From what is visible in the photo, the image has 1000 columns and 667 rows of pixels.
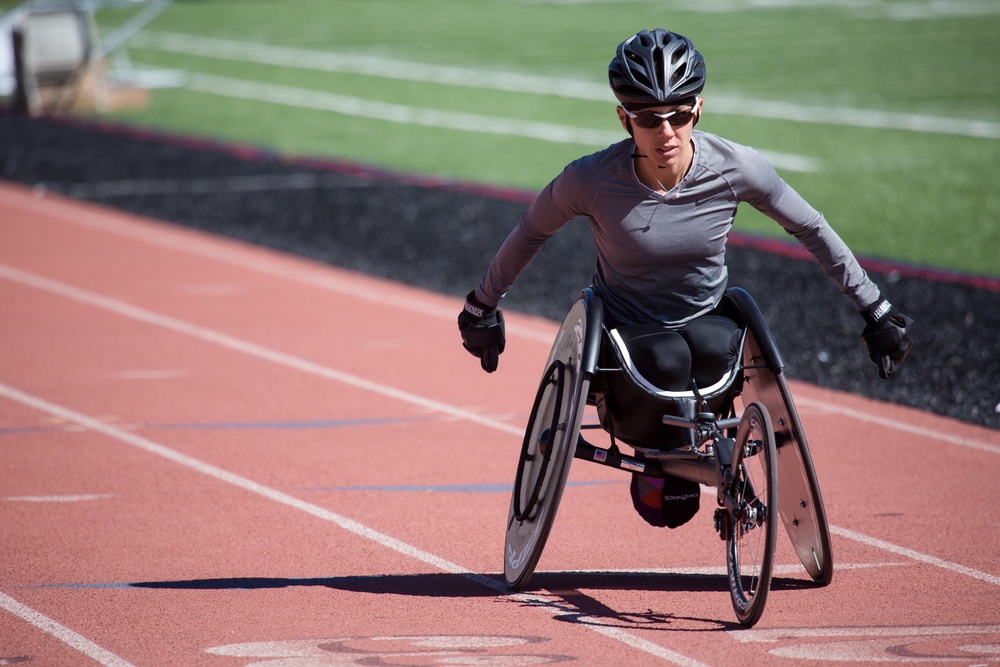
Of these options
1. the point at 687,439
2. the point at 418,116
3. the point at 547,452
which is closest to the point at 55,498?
the point at 547,452

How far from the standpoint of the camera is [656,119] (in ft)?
17.2

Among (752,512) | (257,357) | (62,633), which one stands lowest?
(62,633)

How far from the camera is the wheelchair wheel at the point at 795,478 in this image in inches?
204

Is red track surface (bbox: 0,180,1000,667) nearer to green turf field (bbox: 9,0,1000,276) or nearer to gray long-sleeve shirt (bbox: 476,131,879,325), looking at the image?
gray long-sleeve shirt (bbox: 476,131,879,325)

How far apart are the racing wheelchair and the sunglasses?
24.6 inches

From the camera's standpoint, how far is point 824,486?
23.7ft

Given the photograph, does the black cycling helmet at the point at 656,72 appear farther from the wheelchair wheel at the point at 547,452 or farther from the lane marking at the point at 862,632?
the lane marking at the point at 862,632

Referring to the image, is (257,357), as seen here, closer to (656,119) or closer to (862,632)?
(656,119)

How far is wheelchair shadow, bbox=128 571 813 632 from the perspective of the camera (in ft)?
18.2

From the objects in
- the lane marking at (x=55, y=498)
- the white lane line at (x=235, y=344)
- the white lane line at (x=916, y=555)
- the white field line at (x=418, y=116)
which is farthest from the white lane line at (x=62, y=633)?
the white field line at (x=418, y=116)

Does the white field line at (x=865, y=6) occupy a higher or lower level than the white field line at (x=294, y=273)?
higher

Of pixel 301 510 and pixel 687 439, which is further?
pixel 301 510

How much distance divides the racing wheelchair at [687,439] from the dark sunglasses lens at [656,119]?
624 millimetres

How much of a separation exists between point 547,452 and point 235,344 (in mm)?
5730
